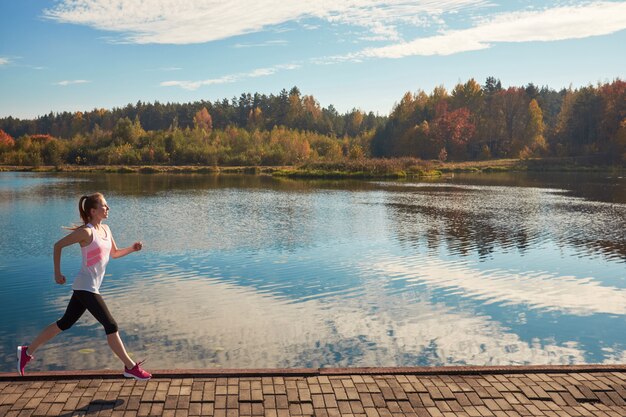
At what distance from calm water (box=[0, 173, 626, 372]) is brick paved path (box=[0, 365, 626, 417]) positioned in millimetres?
1727

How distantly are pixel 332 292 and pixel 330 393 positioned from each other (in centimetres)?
712

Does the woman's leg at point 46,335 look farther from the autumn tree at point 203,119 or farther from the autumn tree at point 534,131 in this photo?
the autumn tree at point 203,119

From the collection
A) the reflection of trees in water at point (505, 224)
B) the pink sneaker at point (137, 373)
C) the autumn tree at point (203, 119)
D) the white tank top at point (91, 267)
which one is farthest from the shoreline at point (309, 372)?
the autumn tree at point (203, 119)

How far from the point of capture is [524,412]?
6.28 m

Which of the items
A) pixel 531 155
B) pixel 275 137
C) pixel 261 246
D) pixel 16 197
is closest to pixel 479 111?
pixel 531 155

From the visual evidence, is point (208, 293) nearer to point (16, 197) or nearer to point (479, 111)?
point (16, 197)

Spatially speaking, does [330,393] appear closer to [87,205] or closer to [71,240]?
[71,240]

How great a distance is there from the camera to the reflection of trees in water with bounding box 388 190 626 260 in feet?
71.3

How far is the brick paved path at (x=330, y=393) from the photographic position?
627 centimetres

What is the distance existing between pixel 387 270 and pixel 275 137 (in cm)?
11279

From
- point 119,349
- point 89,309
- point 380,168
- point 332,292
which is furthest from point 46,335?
point 380,168

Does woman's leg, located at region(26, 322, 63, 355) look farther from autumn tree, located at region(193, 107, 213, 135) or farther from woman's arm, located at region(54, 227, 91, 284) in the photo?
autumn tree, located at region(193, 107, 213, 135)

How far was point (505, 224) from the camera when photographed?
92.5 ft

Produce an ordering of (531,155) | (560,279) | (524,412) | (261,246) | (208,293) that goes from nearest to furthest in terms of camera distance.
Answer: (524,412) → (208,293) → (560,279) → (261,246) → (531,155)
